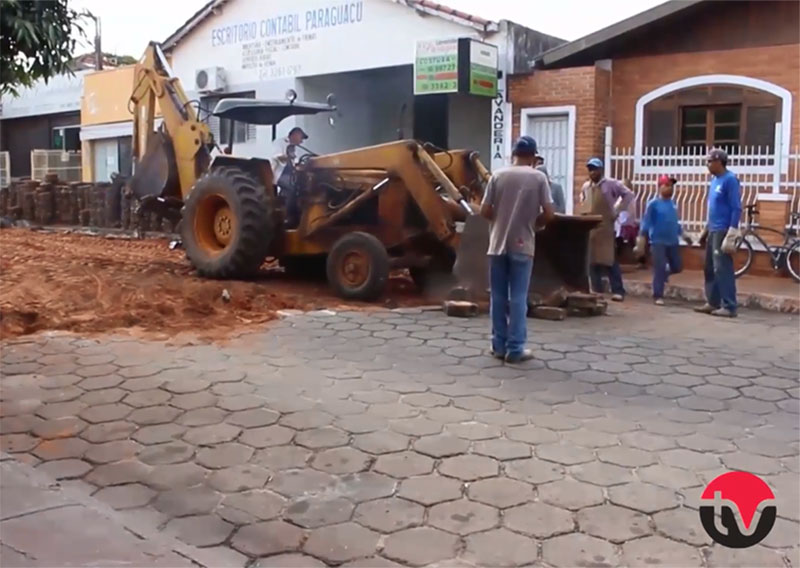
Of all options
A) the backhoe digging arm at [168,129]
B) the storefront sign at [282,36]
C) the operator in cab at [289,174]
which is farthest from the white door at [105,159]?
the operator in cab at [289,174]

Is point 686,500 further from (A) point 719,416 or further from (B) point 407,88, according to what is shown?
(B) point 407,88

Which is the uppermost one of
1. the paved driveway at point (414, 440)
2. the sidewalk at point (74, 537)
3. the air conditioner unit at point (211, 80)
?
the air conditioner unit at point (211, 80)

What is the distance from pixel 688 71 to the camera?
1288cm

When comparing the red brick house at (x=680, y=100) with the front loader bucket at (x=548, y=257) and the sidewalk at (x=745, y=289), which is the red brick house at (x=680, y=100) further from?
the front loader bucket at (x=548, y=257)

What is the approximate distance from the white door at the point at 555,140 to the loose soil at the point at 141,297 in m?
4.64

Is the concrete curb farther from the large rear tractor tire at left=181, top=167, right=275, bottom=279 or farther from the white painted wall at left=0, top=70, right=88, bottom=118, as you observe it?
the white painted wall at left=0, top=70, right=88, bottom=118

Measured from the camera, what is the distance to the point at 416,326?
760 centimetres

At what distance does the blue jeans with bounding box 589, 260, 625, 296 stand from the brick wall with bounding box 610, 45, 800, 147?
13.0 ft

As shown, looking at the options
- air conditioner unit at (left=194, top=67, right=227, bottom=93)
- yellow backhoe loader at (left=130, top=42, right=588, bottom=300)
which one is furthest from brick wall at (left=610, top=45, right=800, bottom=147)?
air conditioner unit at (left=194, top=67, right=227, bottom=93)

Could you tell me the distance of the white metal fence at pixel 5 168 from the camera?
1015 inches

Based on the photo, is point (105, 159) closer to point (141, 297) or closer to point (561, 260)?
point (141, 297)

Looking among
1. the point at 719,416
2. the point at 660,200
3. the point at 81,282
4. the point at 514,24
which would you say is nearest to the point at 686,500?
the point at 719,416

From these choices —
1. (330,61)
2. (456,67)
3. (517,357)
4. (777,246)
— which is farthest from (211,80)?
(517,357)

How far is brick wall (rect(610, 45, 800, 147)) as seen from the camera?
12062 mm
